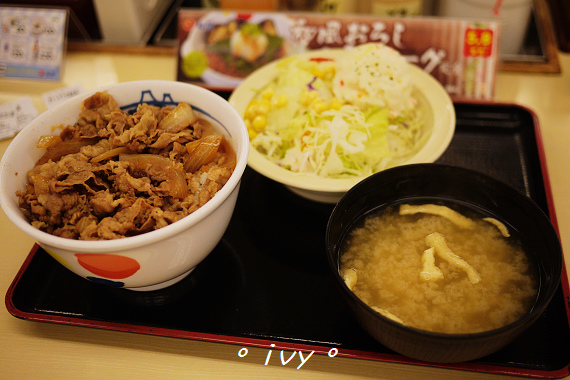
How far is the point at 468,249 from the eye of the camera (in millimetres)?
1526

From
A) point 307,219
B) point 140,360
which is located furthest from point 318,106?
point 140,360

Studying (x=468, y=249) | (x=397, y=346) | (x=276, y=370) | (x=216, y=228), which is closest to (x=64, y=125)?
(x=216, y=228)

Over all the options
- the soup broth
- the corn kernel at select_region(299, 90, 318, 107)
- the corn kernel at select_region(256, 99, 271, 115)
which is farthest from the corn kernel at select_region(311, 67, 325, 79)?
the soup broth

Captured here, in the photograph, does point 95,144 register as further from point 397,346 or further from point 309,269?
point 397,346

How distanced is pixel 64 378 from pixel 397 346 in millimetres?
1020

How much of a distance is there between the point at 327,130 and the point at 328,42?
778mm

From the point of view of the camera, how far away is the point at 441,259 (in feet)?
4.91

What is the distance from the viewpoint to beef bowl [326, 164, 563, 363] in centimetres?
123

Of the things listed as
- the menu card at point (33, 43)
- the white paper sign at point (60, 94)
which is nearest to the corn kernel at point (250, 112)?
the white paper sign at point (60, 94)

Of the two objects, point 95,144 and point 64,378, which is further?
point 95,144

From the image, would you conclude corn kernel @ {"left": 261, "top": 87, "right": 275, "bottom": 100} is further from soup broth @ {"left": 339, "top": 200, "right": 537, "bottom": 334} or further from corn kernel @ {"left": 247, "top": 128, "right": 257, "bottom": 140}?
soup broth @ {"left": 339, "top": 200, "right": 537, "bottom": 334}

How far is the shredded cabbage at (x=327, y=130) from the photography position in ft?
6.31

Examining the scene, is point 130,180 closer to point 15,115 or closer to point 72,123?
point 72,123

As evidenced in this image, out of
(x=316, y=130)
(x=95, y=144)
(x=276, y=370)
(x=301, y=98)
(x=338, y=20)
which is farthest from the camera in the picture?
(x=338, y=20)
